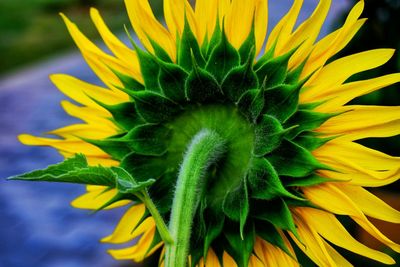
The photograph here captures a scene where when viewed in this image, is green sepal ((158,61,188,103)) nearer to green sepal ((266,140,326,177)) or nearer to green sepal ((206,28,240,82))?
green sepal ((206,28,240,82))

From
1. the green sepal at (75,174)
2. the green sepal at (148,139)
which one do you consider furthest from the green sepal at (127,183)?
the green sepal at (148,139)

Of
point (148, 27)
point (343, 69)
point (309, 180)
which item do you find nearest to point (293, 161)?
point (309, 180)

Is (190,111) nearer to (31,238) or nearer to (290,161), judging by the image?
(290,161)

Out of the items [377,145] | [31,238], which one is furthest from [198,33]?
[31,238]

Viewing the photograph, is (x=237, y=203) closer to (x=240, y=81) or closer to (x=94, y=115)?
(x=240, y=81)

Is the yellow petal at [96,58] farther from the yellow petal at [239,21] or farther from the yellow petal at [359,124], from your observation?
the yellow petal at [359,124]
